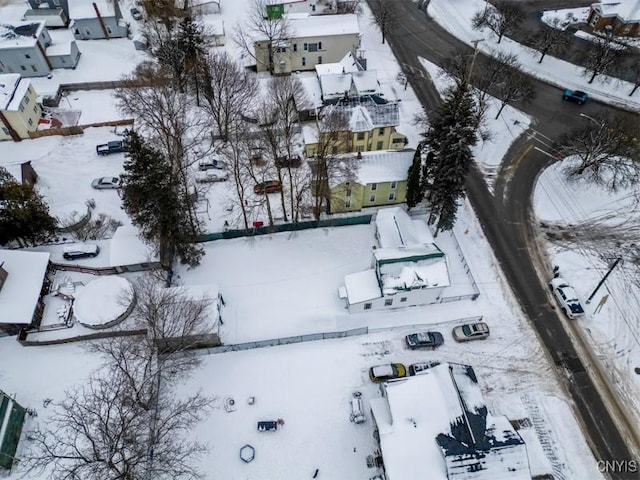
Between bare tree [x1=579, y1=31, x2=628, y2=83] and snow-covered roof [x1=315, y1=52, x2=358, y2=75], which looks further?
bare tree [x1=579, y1=31, x2=628, y2=83]

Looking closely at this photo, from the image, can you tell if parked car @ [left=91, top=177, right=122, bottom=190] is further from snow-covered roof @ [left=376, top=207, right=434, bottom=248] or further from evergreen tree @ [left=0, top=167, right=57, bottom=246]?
snow-covered roof @ [left=376, top=207, right=434, bottom=248]

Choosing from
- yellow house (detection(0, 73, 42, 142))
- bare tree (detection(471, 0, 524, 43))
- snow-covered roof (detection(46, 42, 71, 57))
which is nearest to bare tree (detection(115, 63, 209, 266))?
yellow house (detection(0, 73, 42, 142))

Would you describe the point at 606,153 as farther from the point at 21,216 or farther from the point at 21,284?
the point at 21,284

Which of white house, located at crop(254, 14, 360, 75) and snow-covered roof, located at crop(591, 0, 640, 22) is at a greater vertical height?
snow-covered roof, located at crop(591, 0, 640, 22)

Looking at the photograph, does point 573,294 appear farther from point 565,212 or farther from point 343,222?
point 343,222

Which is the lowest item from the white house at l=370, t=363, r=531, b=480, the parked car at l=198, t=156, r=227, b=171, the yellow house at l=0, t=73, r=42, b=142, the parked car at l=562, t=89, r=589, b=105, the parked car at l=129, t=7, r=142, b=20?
the white house at l=370, t=363, r=531, b=480

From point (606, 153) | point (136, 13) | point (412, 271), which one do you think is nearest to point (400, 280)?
point (412, 271)

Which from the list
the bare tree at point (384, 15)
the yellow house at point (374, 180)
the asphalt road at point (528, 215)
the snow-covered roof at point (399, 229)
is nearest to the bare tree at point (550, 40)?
the asphalt road at point (528, 215)
